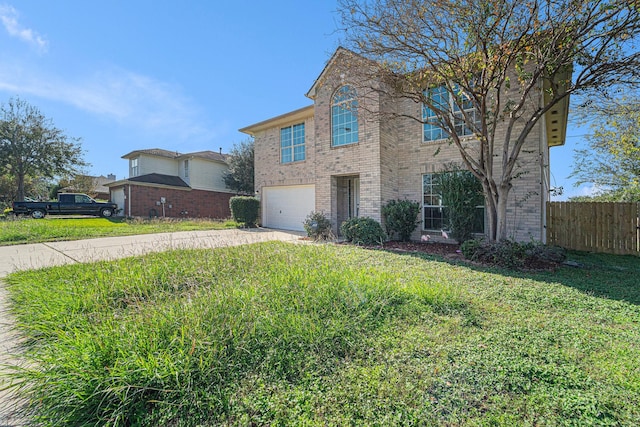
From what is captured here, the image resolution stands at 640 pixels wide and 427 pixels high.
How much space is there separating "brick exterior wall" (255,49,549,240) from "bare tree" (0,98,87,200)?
24.8 m

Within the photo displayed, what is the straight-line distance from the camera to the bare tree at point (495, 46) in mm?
5379

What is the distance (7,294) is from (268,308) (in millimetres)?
4392

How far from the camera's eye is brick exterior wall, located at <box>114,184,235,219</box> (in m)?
19.8

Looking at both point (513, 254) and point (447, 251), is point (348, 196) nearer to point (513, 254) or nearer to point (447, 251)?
point (447, 251)

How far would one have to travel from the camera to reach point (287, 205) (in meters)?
14.3

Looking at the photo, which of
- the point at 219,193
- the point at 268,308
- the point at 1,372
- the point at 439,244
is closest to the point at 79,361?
the point at 1,372

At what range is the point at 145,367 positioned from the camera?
203 cm

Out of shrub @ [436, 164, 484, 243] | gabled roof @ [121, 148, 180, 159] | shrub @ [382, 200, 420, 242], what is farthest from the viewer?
gabled roof @ [121, 148, 180, 159]

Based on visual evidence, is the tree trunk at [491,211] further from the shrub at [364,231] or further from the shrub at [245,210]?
the shrub at [245,210]

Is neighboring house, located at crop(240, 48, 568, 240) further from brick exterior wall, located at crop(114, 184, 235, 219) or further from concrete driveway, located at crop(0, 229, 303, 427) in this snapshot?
brick exterior wall, located at crop(114, 184, 235, 219)

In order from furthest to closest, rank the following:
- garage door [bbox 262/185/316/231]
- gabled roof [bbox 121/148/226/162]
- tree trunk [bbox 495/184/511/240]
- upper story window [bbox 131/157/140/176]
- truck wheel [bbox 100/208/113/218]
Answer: upper story window [bbox 131/157/140/176] < gabled roof [bbox 121/148/226/162] < truck wheel [bbox 100/208/113/218] < garage door [bbox 262/185/316/231] < tree trunk [bbox 495/184/511/240]

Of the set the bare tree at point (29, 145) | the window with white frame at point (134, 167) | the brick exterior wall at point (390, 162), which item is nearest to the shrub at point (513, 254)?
the brick exterior wall at point (390, 162)

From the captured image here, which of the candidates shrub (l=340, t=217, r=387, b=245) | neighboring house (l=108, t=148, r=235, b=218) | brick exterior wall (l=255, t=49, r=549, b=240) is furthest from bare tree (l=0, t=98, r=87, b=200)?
shrub (l=340, t=217, r=387, b=245)

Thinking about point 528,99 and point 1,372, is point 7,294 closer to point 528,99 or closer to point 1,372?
point 1,372
